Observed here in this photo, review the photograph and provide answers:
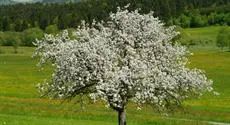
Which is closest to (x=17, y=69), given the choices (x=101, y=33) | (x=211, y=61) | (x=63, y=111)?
(x=211, y=61)

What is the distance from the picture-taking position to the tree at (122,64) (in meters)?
22.0

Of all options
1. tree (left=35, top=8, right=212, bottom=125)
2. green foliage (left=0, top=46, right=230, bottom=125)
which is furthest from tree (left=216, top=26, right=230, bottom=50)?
tree (left=35, top=8, right=212, bottom=125)

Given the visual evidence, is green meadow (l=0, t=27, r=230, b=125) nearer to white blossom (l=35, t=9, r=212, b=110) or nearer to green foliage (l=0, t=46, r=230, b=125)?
green foliage (l=0, t=46, r=230, b=125)

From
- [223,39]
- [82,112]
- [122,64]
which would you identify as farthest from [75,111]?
[223,39]

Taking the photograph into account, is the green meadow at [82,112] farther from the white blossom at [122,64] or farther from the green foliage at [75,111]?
the white blossom at [122,64]

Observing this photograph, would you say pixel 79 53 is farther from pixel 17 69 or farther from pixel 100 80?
pixel 17 69

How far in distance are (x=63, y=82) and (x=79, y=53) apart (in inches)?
58.9

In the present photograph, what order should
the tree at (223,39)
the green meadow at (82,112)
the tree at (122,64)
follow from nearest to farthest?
the tree at (122,64)
the green meadow at (82,112)
the tree at (223,39)

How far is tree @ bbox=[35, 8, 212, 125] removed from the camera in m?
22.0

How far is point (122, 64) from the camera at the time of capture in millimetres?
22906

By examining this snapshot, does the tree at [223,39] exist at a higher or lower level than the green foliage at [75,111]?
higher

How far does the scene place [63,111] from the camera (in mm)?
46000

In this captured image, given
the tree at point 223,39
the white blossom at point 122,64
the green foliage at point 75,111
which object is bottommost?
the green foliage at point 75,111

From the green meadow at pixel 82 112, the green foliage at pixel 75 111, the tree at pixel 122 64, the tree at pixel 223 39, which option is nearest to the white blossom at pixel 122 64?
the tree at pixel 122 64
